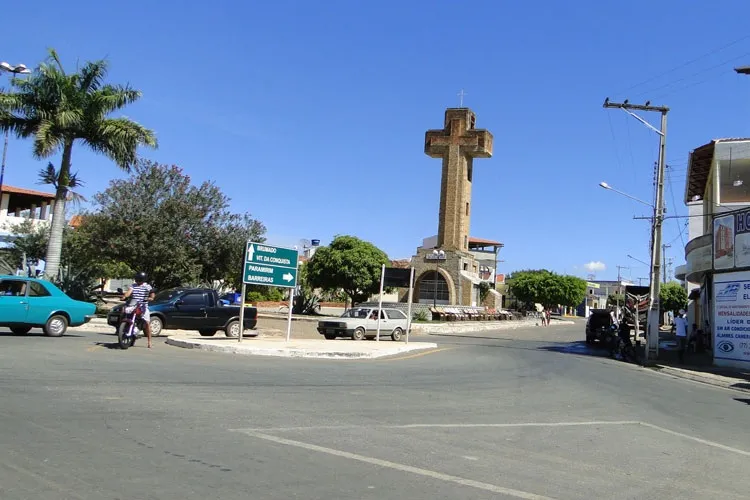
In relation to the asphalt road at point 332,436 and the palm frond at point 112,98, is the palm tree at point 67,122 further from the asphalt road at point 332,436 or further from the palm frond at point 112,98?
the asphalt road at point 332,436

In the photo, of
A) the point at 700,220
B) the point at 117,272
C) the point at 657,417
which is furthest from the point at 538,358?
the point at 117,272

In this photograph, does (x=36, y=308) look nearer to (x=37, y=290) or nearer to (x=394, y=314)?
(x=37, y=290)

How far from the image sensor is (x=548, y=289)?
266 feet

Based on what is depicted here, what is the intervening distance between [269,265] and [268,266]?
0.16 ft

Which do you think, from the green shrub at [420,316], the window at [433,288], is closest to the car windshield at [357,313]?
the green shrub at [420,316]

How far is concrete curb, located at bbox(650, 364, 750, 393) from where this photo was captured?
56.8 feet

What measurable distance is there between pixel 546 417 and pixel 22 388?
7394 mm

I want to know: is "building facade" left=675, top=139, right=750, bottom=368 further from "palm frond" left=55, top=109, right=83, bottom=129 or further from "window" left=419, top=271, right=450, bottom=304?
"window" left=419, top=271, right=450, bottom=304

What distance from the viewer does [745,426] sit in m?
10.1

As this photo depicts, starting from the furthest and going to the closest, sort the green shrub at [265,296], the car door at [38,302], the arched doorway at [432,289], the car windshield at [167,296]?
the green shrub at [265,296] → the arched doorway at [432,289] → the car windshield at [167,296] → the car door at [38,302]

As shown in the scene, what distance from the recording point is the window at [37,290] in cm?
1673

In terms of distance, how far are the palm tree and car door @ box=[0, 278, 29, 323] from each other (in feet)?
31.1

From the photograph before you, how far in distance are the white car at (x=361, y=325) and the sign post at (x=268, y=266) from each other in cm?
714

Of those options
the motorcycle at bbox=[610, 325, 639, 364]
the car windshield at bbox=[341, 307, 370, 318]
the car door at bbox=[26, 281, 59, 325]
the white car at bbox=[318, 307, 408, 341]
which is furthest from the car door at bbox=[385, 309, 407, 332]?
the car door at bbox=[26, 281, 59, 325]
